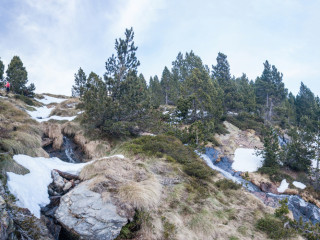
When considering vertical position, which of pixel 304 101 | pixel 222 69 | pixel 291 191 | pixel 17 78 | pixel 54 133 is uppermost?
pixel 222 69

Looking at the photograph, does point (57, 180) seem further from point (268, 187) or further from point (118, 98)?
point (268, 187)

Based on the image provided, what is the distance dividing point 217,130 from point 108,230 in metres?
18.4

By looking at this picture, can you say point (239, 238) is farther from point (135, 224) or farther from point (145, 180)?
point (145, 180)

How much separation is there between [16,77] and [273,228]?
96.5ft

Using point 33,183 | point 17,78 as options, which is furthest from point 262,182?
point 17,78

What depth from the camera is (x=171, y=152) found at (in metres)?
10.4

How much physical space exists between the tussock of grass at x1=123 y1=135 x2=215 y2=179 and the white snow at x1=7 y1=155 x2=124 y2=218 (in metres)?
3.17

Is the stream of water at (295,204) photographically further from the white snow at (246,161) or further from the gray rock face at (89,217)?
the gray rock face at (89,217)

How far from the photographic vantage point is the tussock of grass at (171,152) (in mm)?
9203

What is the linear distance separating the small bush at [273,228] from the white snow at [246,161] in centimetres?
1016

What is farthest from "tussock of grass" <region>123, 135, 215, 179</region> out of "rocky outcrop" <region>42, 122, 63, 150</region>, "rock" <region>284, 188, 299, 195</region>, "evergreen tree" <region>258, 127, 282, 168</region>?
"evergreen tree" <region>258, 127, 282, 168</region>

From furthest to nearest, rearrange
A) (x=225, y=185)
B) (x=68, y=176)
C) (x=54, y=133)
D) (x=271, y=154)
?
(x=271, y=154) < (x=54, y=133) < (x=225, y=185) < (x=68, y=176)

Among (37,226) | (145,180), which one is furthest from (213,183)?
(37,226)

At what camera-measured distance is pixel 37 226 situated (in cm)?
478
